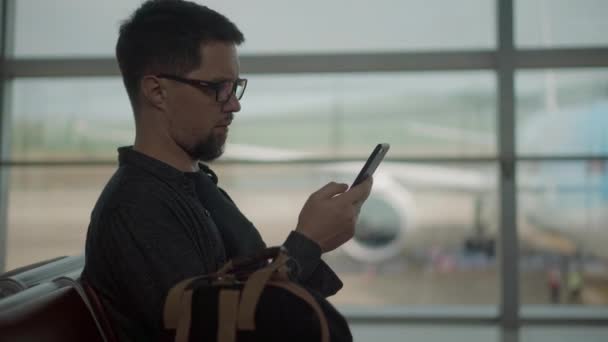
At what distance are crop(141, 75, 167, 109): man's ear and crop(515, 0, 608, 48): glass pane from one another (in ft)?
11.8

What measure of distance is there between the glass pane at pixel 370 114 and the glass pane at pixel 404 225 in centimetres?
19

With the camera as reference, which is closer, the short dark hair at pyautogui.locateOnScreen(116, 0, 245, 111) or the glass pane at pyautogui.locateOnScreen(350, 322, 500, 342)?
the short dark hair at pyautogui.locateOnScreen(116, 0, 245, 111)

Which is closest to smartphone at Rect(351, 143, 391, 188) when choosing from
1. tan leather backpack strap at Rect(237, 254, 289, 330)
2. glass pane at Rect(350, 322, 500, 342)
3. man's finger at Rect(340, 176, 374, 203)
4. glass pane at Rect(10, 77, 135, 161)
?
man's finger at Rect(340, 176, 374, 203)

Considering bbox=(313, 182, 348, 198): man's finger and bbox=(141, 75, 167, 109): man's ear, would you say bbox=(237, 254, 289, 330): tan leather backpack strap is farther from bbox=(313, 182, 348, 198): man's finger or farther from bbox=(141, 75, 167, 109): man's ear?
bbox=(141, 75, 167, 109): man's ear

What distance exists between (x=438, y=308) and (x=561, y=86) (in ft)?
5.95

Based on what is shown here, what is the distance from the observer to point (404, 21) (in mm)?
4598

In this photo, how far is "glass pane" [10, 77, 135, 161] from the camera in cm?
488

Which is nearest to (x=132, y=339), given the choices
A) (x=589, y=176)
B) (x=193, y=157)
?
(x=193, y=157)

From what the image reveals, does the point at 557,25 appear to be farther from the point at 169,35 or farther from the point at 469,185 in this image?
the point at 169,35

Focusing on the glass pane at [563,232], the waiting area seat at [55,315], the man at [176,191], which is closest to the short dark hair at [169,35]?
the man at [176,191]

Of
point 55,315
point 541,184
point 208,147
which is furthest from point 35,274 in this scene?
point 541,184

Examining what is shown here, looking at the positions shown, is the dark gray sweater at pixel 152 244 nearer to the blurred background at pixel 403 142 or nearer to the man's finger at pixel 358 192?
the man's finger at pixel 358 192

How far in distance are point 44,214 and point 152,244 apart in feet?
13.7

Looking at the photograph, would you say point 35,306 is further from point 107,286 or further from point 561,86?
point 561,86
